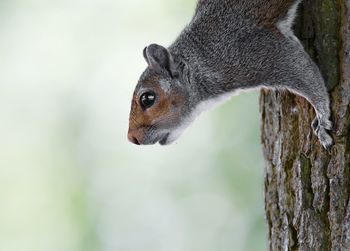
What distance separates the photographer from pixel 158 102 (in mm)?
3141

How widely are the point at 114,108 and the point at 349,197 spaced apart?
3.51 m

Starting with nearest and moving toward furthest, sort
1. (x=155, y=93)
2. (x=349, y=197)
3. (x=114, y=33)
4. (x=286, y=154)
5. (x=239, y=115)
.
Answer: (x=349, y=197) < (x=286, y=154) < (x=155, y=93) < (x=239, y=115) < (x=114, y=33)

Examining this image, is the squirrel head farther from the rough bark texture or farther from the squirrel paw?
the squirrel paw

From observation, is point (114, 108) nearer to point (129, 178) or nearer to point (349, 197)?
point (129, 178)

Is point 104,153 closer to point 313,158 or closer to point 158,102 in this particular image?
point 158,102

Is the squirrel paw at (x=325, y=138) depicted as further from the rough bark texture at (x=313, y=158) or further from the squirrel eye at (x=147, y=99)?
the squirrel eye at (x=147, y=99)

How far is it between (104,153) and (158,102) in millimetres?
3030

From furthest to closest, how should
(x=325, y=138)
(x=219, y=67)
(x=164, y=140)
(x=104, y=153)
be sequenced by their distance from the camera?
(x=104, y=153)
(x=164, y=140)
(x=219, y=67)
(x=325, y=138)

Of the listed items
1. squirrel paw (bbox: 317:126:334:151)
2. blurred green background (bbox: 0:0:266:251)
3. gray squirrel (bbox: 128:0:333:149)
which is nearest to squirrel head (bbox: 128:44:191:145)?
gray squirrel (bbox: 128:0:333:149)

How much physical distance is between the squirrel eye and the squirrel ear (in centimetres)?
10

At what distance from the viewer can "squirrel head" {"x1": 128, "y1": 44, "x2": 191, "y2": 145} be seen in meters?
3.12

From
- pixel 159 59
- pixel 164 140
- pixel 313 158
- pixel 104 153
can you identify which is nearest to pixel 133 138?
pixel 164 140

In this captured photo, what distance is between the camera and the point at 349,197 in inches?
104

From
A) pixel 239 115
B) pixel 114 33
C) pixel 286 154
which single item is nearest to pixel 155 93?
pixel 286 154
